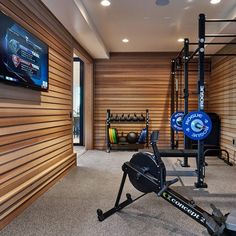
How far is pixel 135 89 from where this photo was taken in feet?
25.9

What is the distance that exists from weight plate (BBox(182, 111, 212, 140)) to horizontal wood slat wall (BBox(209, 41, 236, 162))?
2439mm

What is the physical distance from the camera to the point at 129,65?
7.88 m

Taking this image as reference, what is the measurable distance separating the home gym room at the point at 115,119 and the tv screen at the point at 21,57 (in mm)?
14

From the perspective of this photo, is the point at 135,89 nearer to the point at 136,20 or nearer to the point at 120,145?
the point at 120,145

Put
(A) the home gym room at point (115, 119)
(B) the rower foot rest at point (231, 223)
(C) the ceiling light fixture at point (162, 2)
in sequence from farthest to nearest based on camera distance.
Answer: (C) the ceiling light fixture at point (162, 2), (A) the home gym room at point (115, 119), (B) the rower foot rest at point (231, 223)

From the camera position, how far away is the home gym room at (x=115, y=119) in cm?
271

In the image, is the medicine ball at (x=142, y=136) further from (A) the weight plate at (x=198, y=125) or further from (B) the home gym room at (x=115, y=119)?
(A) the weight plate at (x=198, y=125)

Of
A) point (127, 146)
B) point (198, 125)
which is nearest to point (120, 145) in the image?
point (127, 146)

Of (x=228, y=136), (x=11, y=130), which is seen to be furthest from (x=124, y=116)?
(x=11, y=130)

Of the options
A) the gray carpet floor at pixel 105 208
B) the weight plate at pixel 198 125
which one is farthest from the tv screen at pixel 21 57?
the weight plate at pixel 198 125

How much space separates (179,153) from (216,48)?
12.2ft

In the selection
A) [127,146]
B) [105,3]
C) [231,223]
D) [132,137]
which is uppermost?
[105,3]

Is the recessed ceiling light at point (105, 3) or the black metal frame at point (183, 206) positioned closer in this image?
the black metal frame at point (183, 206)

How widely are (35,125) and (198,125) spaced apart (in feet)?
7.76
